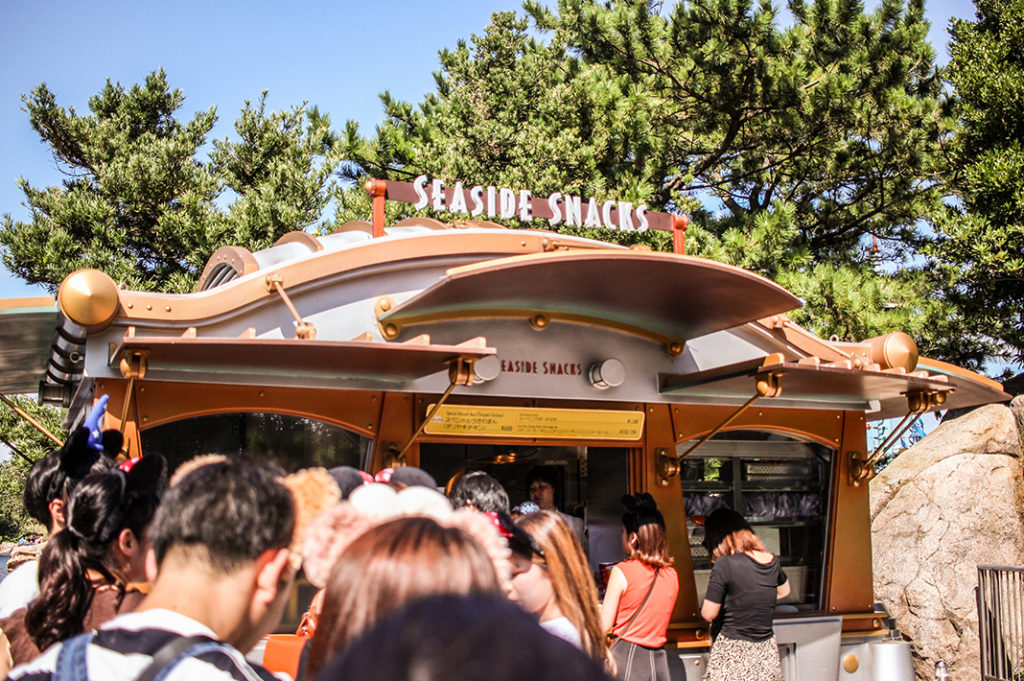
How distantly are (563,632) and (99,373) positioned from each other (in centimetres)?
348

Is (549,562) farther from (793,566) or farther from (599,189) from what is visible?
(599,189)

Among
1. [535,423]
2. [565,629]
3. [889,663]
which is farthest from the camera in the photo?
[889,663]

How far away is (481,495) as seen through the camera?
12.8ft

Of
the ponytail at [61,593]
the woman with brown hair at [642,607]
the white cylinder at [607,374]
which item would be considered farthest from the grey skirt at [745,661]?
the ponytail at [61,593]

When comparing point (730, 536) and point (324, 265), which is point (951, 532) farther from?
point (324, 265)

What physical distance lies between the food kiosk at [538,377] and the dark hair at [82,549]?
2.18 m

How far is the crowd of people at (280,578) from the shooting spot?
131cm

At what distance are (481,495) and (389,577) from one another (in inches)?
90.5

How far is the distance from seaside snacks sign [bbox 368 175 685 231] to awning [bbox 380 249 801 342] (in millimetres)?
621

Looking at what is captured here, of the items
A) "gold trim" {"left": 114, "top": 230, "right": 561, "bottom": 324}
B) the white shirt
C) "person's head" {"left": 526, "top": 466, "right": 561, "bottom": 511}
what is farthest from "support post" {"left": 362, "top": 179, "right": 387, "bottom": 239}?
the white shirt

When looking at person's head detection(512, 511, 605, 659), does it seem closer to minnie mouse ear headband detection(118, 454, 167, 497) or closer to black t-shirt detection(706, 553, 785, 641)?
minnie mouse ear headband detection(118, 454, 167, 497)

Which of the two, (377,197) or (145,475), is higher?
(377,197)

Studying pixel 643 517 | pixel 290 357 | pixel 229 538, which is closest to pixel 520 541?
pixel 229 538

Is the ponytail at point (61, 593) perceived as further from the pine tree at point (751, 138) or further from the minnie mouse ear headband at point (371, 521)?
the pine tree at point (751, 138)
